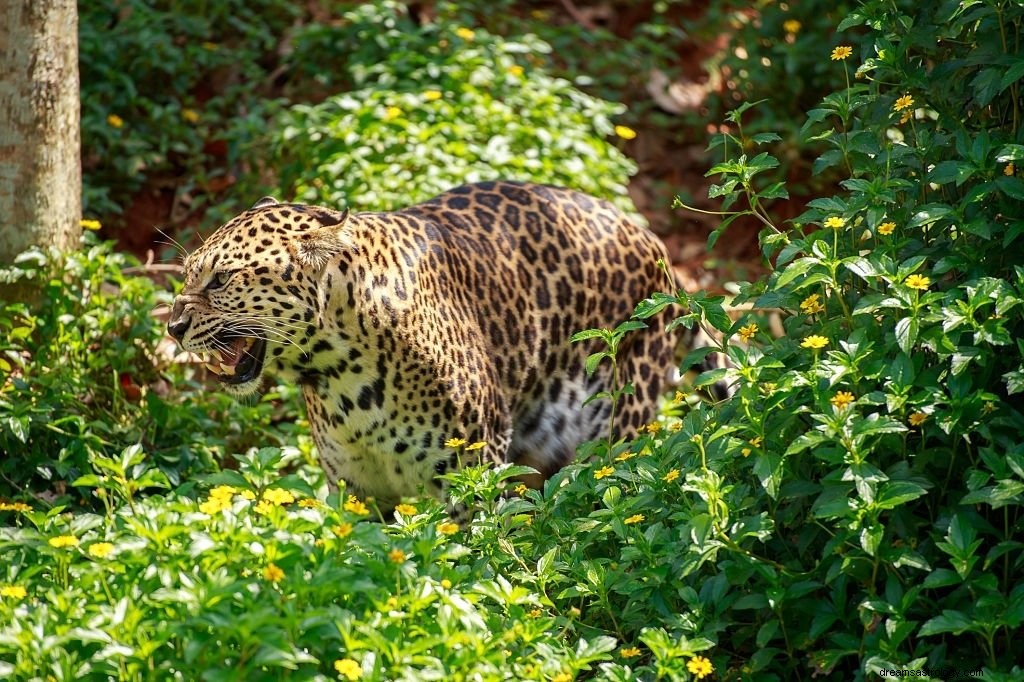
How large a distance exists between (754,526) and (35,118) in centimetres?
456

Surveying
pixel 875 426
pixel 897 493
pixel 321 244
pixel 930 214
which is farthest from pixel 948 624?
pixel 321 244

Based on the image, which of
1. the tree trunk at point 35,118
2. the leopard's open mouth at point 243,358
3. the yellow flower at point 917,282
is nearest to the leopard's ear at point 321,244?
the leopard's open mouth at point 243,358

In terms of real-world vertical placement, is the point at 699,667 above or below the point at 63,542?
below

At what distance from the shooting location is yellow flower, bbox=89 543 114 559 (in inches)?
161

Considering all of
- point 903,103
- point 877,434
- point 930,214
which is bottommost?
point 877,434

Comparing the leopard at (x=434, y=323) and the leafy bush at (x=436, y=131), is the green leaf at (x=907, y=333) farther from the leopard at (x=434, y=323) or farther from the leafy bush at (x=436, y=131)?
the leafy bush at (x=436, y=131)

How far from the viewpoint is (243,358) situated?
5941mm

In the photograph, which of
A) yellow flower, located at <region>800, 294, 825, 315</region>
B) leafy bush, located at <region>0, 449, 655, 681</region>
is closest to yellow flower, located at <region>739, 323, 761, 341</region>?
yellow flower, located at <region>800, 294, 825, 315</region>

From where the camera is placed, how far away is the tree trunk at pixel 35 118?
712cm

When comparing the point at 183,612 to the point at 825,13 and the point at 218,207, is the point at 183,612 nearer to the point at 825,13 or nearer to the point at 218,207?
the point at 218,207

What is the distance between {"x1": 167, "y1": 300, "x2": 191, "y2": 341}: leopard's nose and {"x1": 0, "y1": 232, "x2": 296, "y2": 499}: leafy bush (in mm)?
787

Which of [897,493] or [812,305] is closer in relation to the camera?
[897,493]

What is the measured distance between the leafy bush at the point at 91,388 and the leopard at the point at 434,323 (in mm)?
953

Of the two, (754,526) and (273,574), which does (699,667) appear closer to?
(754,526)
